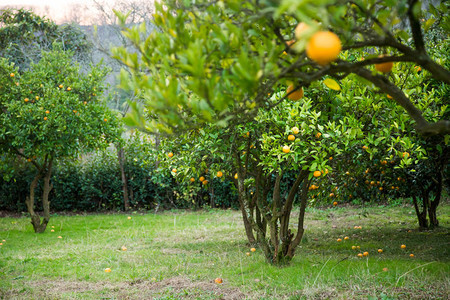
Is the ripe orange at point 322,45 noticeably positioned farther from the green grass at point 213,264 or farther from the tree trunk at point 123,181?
the tree trunk at point 123,181

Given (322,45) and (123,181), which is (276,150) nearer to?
(322,45)

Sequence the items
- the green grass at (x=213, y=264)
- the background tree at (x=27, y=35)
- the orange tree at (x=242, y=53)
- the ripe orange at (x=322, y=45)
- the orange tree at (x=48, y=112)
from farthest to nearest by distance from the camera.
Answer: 1. the background tree at (x=27, y=35)
2. the orange tree at (x=48, y=112)
3. the green grass at (x=213, y=264)
4. the orange tree at (x=242, y=53)
5. the ripe orange at (x=322, y=45)

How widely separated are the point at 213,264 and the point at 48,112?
15.6 ft

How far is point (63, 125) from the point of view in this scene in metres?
7.66

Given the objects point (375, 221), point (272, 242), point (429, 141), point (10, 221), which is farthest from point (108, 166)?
point (429, 141)

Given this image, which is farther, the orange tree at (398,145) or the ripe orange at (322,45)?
the orange tree at (398,145)

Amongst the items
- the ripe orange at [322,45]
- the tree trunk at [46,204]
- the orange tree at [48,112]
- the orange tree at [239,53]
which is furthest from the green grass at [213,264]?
the ripe orange at [322,45]

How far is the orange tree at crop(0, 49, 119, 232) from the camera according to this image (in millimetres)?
7590

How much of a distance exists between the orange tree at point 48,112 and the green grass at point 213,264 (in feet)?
5.66

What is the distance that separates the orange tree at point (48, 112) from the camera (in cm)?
759

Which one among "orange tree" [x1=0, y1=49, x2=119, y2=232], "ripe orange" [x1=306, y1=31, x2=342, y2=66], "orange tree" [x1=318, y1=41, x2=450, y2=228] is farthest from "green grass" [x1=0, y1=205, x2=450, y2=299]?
"ripe orange" [x1=306, y1=31, x2=342, y2=66]

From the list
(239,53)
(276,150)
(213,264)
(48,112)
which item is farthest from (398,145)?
(48,112)

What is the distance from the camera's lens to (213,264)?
4.83 metres

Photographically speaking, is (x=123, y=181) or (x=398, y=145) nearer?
(x=398, y=145)
